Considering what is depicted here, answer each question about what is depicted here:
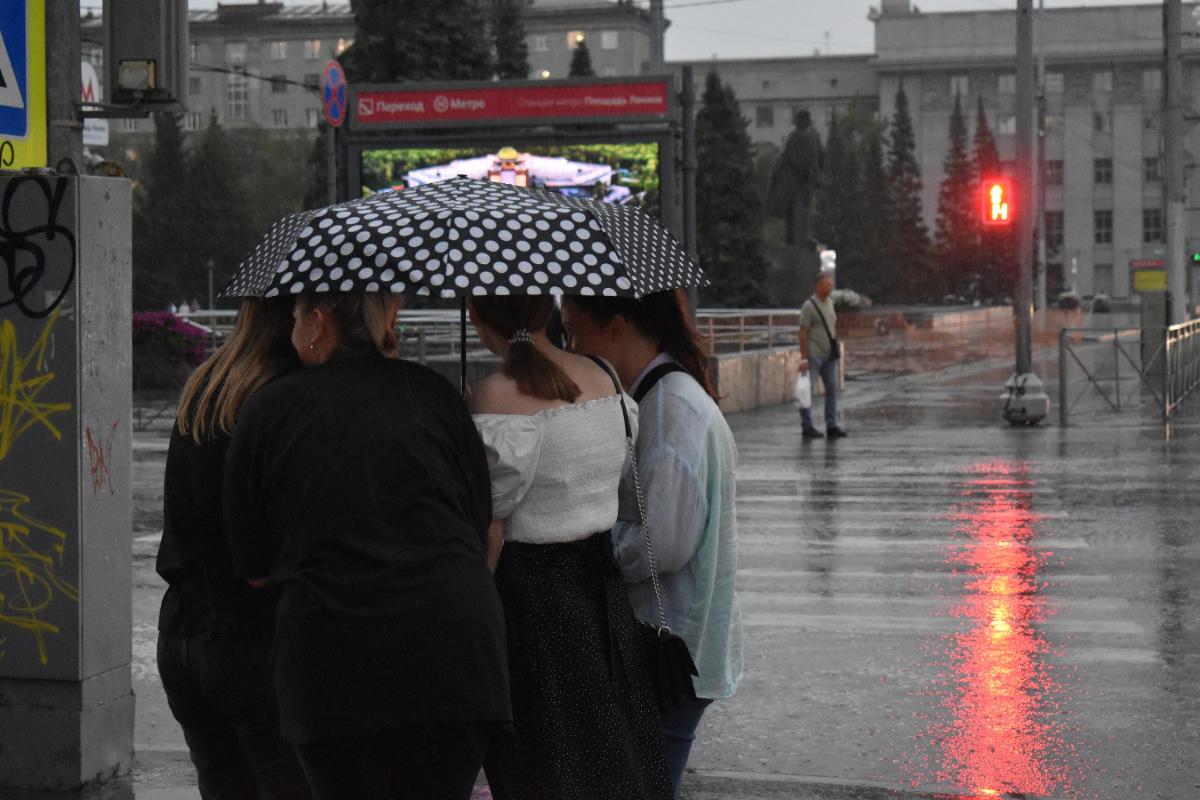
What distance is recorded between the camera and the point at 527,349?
382 centimetres

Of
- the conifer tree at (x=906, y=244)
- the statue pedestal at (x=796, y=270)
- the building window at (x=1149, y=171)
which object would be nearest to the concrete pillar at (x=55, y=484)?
the statue pedestal at (x=796, y=270)

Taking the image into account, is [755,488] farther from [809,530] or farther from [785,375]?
[785,375]

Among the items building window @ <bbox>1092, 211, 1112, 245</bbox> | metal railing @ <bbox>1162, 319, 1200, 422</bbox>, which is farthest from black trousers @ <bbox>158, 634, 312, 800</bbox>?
building window @ <bbox>1092, 211, 1112, 245</bbox>

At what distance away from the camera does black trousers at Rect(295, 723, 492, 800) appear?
3422 millimetres

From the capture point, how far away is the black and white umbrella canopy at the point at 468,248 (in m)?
3.63

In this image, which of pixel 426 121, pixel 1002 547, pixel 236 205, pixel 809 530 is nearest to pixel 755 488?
pixel 809 530

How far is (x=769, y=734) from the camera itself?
688cm

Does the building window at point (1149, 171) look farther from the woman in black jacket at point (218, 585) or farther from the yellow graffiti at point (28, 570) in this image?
the woman in black jacket at point (218, 585)

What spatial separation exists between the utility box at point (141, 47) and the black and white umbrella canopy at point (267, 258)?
6.60 ft

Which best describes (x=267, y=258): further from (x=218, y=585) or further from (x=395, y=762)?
(x=395, y=762)

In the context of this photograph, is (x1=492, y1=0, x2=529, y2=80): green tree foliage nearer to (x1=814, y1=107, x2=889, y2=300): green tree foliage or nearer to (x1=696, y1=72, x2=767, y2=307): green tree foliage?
(x1=696, y1=72, x2=767, y2=307): green tree foliage

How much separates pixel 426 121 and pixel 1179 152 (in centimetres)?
1225

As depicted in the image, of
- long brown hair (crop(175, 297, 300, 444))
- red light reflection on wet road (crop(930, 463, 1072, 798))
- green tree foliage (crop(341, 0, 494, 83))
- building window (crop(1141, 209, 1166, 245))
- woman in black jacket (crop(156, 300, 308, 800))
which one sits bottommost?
red light reflection on wet road (crop(930, 463, 1072, 798))

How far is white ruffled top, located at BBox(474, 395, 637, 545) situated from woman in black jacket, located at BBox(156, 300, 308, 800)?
0.52 metres
